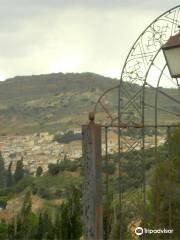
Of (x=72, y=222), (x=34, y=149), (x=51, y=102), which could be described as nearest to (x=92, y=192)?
(x=72, y=222)

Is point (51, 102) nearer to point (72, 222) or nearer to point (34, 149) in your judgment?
point (34, 149)

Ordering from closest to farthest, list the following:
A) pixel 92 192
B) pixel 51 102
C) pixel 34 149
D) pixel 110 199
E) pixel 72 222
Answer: pixel 92 192, pixel 110 199, pixel 72 222, pixel 34 149, pixel 51 102

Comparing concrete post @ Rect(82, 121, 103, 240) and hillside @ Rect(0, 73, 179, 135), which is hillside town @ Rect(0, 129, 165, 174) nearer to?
hillside @ Rect(0, 73, 179, 135)

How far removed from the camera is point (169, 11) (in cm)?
496

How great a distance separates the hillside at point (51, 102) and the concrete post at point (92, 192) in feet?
283

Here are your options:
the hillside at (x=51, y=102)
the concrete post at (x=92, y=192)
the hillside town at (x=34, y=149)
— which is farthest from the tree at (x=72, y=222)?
the hillside at (x=51, y=102)

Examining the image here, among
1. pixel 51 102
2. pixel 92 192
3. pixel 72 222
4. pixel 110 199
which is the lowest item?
pixel 72 222

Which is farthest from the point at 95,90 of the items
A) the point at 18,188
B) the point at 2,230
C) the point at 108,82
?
the point at 2,230

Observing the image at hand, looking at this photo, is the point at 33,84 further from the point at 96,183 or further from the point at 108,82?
the point at 96,183

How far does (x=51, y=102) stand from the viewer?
4087 inches

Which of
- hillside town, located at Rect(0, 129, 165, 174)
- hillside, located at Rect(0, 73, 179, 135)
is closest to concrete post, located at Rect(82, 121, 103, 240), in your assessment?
hillside town, located at Rect(0, 129, 165, 174)

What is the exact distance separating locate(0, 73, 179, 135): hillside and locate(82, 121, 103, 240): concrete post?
86240 millimetres

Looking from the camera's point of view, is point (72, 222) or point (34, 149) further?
point (34, 149)

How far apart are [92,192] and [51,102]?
330 ft
